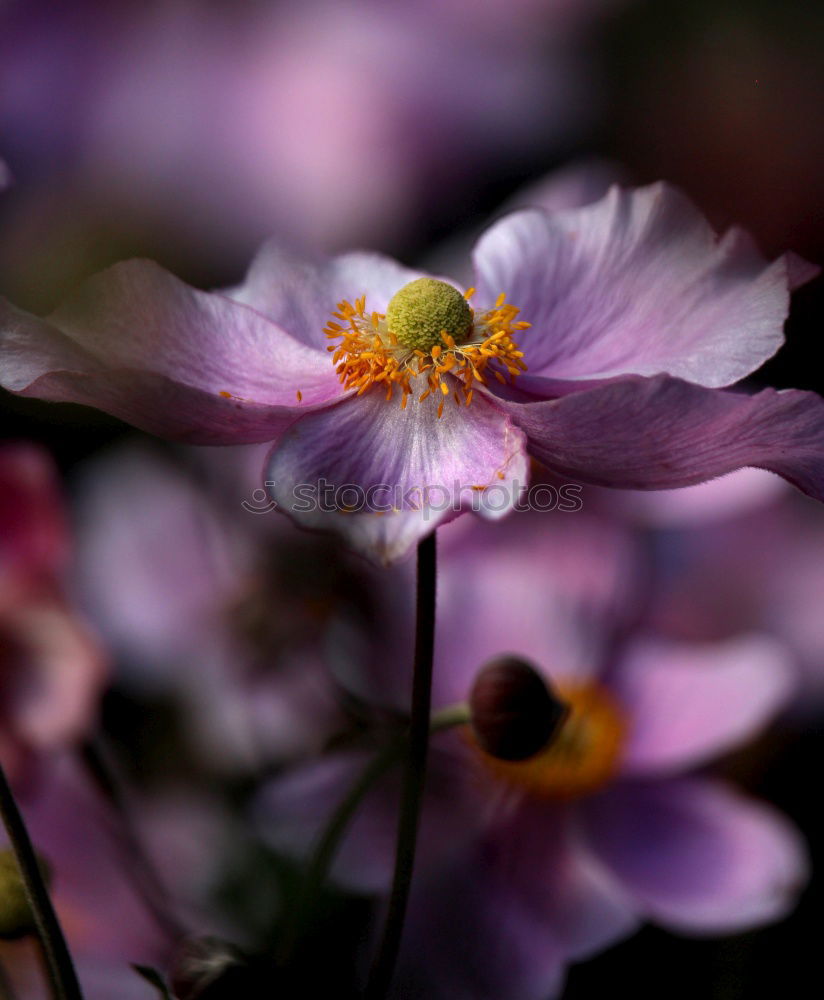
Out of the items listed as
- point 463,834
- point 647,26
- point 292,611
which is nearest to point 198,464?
point 292,611

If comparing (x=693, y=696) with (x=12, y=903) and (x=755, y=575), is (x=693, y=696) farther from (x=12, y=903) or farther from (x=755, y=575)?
(x=12, y=903)

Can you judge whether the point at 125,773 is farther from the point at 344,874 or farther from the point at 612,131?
the point at 612,131

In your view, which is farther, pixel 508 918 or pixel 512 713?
pixel 508 918

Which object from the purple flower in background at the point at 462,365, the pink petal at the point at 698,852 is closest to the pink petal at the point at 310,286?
the purple flower in background at the point at 462,365

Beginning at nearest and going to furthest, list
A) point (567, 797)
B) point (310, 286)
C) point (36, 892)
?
1. point (36, 892)
2. point (310, 286)
3. point (567, 797)

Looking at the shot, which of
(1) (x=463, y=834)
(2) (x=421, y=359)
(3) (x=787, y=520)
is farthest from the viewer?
(3) (x=787, y=520)

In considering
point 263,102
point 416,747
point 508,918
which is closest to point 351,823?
point 508,918

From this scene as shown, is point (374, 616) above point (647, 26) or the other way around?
the other way around
